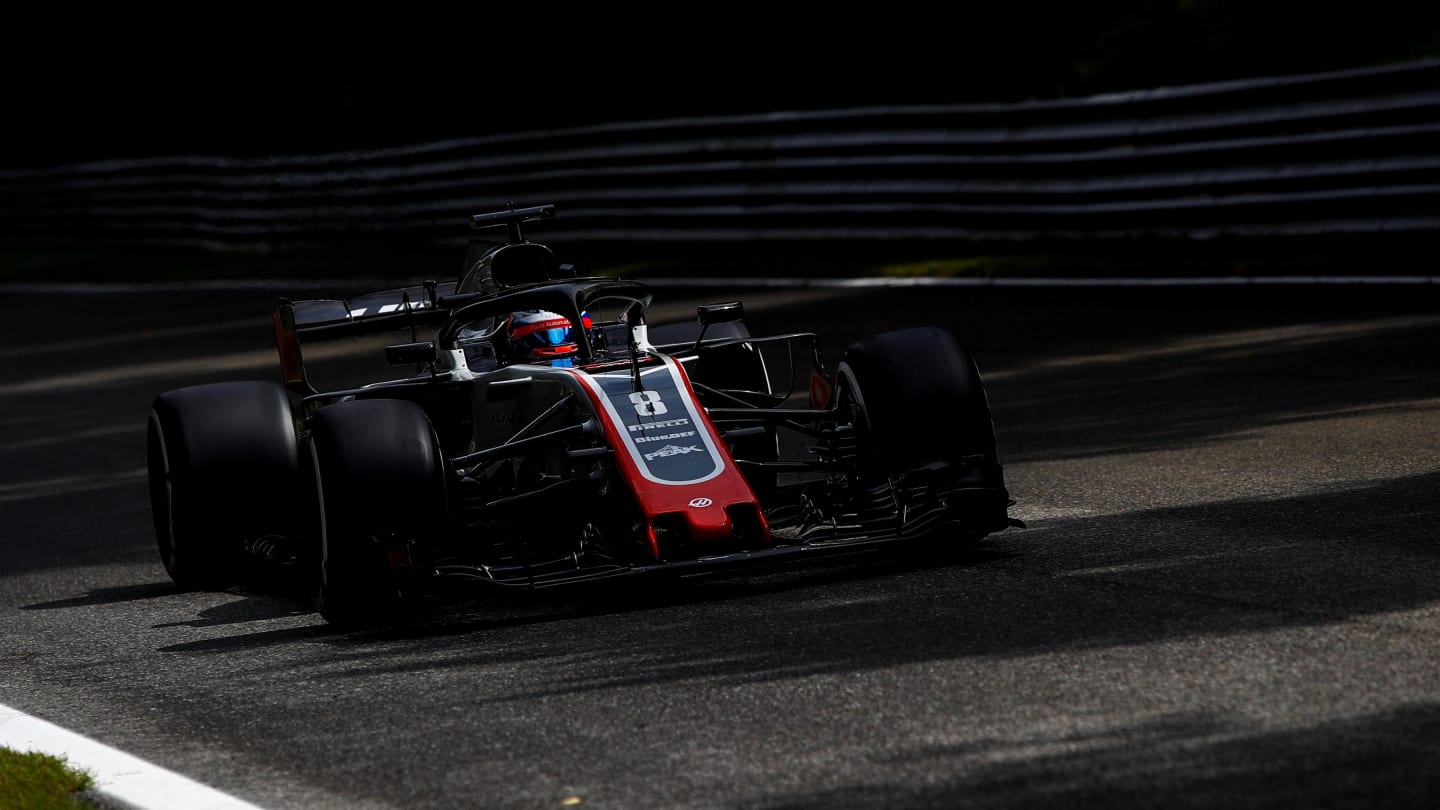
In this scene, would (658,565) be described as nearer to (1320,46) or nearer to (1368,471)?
(1368,471)

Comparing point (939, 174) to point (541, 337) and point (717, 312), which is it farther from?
point (717, 312)

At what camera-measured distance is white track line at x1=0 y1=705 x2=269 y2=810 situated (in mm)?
4566

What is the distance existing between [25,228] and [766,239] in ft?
48.2

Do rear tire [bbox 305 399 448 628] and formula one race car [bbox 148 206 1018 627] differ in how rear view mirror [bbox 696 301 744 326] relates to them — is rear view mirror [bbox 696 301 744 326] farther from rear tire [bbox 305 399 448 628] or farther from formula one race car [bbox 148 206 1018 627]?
rear tire [bbox 305 399 448 628]

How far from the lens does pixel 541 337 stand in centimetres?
762

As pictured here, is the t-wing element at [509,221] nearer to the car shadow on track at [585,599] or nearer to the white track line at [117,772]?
the car shadow on track at [585,599]

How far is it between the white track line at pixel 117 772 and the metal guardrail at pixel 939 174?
9.31 m

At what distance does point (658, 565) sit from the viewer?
610cm

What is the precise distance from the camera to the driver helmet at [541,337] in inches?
299

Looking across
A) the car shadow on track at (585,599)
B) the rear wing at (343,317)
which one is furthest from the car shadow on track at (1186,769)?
the rear wing at (343,317)

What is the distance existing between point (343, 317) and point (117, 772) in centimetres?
384

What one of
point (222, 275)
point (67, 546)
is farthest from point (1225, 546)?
point (222, 275)

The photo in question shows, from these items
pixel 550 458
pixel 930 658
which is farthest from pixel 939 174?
pixel 930 658

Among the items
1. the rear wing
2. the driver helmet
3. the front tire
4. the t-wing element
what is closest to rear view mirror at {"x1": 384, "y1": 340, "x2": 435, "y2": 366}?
the driver helmet
